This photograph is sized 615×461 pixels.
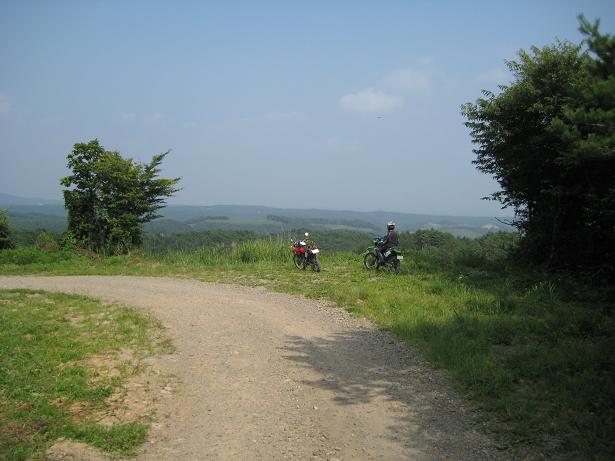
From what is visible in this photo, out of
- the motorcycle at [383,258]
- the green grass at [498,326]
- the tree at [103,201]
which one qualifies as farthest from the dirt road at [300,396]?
the tree at [103,201]

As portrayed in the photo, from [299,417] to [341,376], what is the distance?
1282mm

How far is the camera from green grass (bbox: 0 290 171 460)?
4.52 metres

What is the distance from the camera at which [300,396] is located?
219 inches

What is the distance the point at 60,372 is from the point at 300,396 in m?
3.26

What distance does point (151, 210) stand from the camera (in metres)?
22.2

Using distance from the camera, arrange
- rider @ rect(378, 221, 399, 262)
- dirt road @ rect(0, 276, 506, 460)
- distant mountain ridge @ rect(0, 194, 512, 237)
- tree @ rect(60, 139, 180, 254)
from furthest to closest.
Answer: distant mountain ridge @ rect(0, 194, 512, 237) → tree @ rect(60, 139, 180, 254) → rider @ rect(378, 221, 399, 262) → dirt road @ rect(0, 276, 506, 460)

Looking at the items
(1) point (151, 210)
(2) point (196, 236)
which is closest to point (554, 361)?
(1) point (151, 210)

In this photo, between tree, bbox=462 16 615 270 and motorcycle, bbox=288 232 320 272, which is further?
motorcycle, bbox=288 232 320 272

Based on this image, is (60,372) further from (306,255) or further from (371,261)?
(371,261)

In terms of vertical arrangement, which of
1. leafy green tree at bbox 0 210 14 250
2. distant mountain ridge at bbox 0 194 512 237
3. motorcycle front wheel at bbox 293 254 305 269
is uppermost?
leafy green tree at bbox 0 210 14 250

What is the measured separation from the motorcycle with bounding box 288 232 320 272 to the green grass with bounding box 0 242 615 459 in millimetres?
418

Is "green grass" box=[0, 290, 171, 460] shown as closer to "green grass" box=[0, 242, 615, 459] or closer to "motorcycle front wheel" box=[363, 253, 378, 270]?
"green grass" box=[0, 242, 615, 459]

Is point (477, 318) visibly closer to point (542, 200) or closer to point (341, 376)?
point (341, 376)

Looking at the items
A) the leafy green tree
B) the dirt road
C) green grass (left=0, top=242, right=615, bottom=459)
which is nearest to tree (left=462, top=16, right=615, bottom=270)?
green grass (left=0, top=242, right=615, bottom=459)
